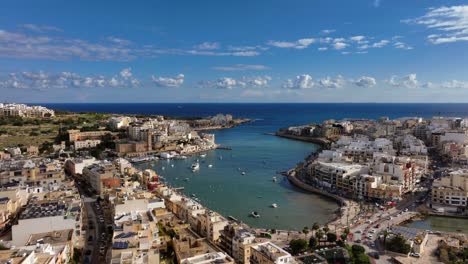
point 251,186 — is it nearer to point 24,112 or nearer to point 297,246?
point 297,246

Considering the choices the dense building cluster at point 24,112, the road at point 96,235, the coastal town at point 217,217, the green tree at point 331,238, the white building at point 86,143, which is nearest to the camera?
the coastal town at point 217,217

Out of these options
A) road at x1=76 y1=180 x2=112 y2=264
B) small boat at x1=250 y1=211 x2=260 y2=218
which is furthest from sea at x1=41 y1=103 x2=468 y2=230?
road at x1=76 y1=180 x2=112 y2=264

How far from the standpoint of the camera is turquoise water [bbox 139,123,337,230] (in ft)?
59.0

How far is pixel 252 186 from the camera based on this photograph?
2378 cm

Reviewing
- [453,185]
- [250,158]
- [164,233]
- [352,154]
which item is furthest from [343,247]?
[250,158]

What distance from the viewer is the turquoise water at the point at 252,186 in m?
18.0

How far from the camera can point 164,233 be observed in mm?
12805

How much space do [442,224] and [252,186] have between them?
36.5ft

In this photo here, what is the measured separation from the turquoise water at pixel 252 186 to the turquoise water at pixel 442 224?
4117 millimetres

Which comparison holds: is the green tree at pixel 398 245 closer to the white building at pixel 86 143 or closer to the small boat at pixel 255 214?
the small boat at pixel 255 214

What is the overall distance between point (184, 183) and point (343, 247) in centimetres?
1397

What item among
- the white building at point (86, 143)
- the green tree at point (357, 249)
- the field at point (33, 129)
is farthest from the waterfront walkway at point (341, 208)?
the field at point (33, 129)

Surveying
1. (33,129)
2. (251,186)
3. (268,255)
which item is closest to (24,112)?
(33,129)

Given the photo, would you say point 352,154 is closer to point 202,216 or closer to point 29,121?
point 202,216
